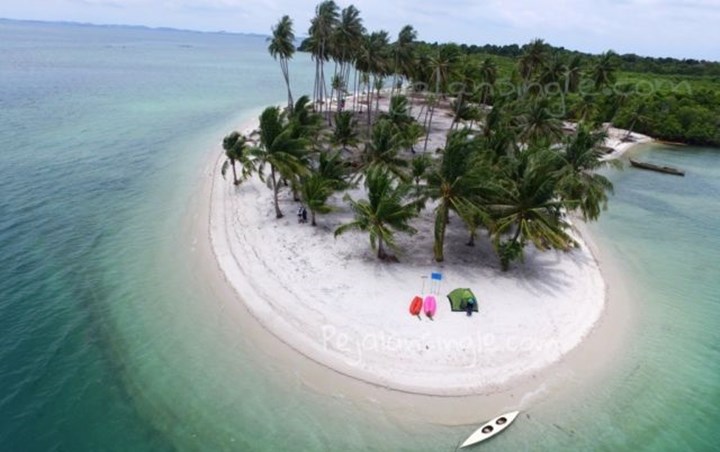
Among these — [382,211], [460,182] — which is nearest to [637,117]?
[460,182]

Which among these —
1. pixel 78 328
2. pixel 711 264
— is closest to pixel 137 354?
pixel 78 328

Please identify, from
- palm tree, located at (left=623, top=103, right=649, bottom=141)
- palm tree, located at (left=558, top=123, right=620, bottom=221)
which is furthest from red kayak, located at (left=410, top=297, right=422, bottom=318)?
palm tree, located at (left=623, top=103, right=649, bottom=141)

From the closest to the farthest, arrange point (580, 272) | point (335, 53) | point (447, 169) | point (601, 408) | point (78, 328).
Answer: point (601, 408)
point (78, 328)
point (447, 169)
point (580, 272)
point (335, 53)

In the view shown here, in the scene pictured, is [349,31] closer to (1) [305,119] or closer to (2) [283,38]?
(2) [283,38]

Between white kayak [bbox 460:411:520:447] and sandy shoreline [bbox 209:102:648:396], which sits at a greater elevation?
sandy shoreline [bbox 209:102:648:396]

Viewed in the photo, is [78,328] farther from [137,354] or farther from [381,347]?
[381,347]

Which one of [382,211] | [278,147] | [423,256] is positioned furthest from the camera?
[278,147]

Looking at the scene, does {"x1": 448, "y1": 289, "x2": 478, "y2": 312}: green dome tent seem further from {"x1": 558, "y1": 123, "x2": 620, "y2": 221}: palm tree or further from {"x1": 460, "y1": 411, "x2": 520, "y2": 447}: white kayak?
{"x1": 558, "y1": 123, "x2": 620, "y2": 221}: palm tree
